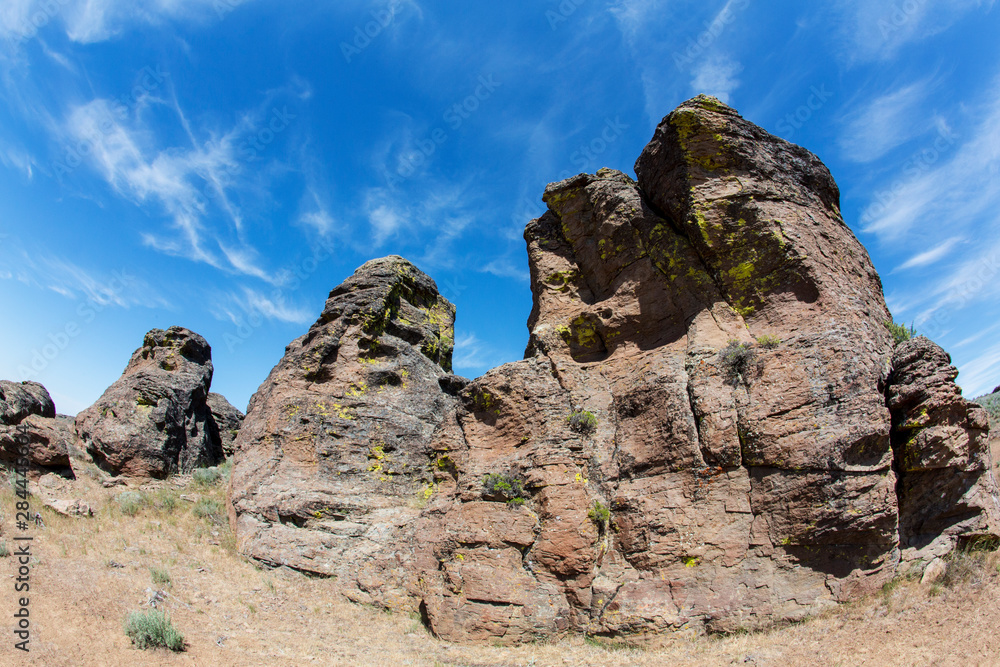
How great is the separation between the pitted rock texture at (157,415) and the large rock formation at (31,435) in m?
1.08

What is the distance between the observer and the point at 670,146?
46.0ft

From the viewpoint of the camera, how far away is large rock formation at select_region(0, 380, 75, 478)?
14.7m

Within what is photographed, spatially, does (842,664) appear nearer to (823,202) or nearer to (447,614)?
(447,614)

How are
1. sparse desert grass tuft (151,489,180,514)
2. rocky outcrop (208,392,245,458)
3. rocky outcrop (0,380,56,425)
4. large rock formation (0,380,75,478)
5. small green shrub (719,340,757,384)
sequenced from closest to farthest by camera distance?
1. small green shrub (719,340,757,384)
2. sparse desert grass tuft (151,489,180,514)
3. large rock formation (0,380,75,478)
4. rocky outcrop (0,380,56,425)
5. rocky outcrop (208,392,245,458)

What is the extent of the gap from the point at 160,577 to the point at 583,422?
9.35 meters

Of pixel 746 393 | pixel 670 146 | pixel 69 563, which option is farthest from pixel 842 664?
pixel 69 563

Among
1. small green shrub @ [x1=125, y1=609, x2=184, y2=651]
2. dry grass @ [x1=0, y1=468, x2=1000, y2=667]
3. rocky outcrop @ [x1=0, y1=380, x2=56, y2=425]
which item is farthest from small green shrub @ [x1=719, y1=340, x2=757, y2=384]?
rocky outcrop @ [x1=0, y1=380, x2=56, y2=425]

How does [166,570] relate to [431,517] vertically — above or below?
below

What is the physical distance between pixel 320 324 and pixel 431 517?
304 inches

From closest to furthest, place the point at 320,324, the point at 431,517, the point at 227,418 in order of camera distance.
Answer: the point at 431,517 → the point at 320,324 → the point at 227,418

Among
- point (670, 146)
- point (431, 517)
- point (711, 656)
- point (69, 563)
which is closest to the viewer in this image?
point (711, 656)

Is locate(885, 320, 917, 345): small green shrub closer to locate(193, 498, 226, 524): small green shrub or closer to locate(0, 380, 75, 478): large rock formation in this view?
locate(193, 498, 226, 524): small green shrub

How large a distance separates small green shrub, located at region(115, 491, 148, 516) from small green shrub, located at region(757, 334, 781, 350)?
52.6 ft

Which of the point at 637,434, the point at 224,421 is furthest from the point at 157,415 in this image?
the point at 637,434
